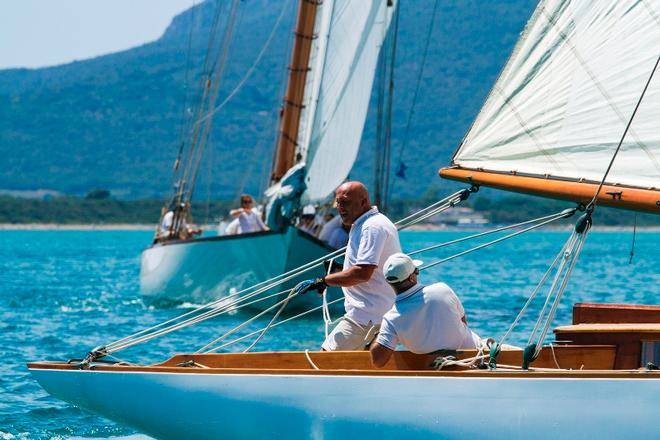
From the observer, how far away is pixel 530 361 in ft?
26.0

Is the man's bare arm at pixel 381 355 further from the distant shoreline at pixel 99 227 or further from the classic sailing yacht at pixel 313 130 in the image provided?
the distant shoreline at pixel 99 227

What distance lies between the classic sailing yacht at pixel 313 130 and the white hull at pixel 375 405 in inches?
516

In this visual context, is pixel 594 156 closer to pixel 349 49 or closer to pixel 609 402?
pixel 609 402

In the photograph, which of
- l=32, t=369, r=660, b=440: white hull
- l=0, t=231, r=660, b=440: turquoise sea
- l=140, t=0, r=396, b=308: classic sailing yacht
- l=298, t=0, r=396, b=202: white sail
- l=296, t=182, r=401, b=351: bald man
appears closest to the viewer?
l=32, t=369, r=660, b=440: white hull

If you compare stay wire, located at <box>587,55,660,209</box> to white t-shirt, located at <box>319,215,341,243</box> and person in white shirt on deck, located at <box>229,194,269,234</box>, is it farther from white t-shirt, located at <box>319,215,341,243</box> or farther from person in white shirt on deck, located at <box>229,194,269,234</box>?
person in white shirt on deck, located at <box>229,194,269,234</box>

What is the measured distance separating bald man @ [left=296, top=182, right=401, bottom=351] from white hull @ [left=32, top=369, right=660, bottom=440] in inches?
38.8

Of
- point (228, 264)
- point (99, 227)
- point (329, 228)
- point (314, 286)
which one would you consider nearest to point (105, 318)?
point (228, 264)

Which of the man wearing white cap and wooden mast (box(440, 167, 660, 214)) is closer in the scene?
wooden mast (box(440, 167, 660, 214))

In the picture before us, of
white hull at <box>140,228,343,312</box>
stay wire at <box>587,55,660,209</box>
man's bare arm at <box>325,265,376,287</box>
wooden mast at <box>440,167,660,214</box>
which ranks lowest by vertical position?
white hull at <box>140,228,343,312</box>

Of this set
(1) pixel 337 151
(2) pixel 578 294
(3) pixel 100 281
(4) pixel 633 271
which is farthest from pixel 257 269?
(4) pixel 633 271

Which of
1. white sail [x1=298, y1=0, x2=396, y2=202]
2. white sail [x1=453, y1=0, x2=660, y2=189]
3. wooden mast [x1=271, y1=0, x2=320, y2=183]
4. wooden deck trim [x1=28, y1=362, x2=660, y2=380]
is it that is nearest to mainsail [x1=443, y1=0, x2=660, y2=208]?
white sail [x1=453, y1=0, x2=660, y2=189]

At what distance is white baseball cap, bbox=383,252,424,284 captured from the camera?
8.24 m

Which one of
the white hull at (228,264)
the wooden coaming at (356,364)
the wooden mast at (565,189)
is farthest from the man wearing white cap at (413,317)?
the white hull at (228,264)

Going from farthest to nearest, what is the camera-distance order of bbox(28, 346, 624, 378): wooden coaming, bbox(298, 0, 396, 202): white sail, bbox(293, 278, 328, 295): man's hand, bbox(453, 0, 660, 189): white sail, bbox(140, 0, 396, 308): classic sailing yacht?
bbox(140, 0, 396, 308): classic sailing yacht
bbox(298, 0, 396, 202): white sail
bbox(293, 278, 328, 295): man's hand
bbox(453, 0, 660, 189): white sail
bbox(28, 346, 624, 378): wooden coaming
